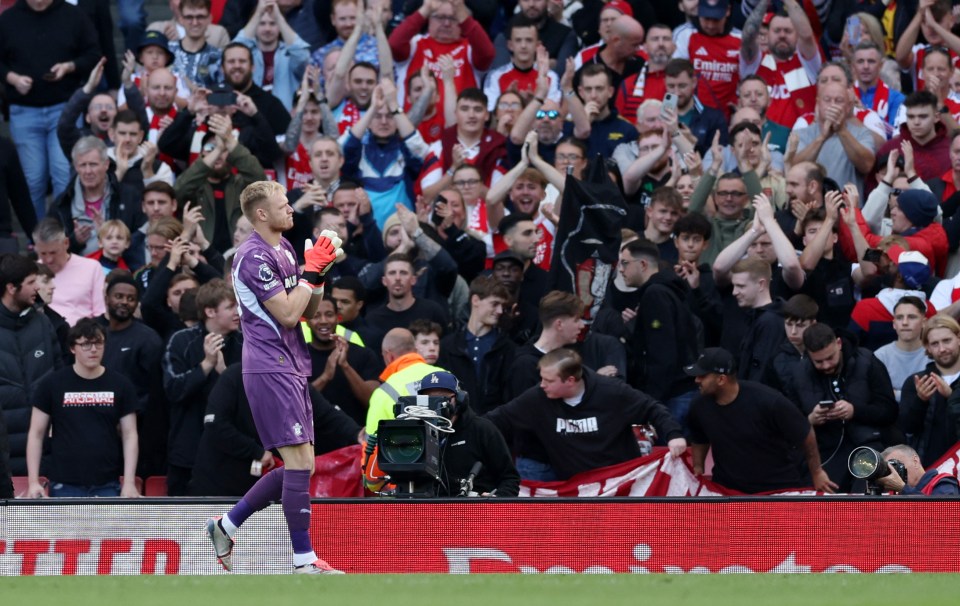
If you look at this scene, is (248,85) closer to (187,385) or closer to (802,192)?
(187,385)

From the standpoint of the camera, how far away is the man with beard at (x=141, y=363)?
1179cm

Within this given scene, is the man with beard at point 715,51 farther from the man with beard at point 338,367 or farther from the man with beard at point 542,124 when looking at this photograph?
the man with beard at point 338,367

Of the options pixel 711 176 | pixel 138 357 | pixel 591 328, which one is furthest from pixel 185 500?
pixel 711 176

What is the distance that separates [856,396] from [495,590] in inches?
179

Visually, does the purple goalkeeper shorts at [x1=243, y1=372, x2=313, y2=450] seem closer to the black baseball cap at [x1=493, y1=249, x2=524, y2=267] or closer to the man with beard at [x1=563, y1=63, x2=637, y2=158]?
the black baseball cap at [x1=493, y1=249, x2=524, y2=267]

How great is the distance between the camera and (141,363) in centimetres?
1182

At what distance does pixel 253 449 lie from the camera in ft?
35.1

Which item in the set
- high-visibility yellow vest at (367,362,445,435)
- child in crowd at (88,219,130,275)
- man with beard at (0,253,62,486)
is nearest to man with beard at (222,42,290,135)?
child in crowd at (88,219,130,275)

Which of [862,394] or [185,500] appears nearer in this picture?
[185,500]

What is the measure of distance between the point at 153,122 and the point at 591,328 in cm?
512

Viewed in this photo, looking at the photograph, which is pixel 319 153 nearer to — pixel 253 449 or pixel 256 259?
pixel 253 449

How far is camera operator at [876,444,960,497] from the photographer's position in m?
9.41

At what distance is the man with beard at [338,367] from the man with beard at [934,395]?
3.59 meters

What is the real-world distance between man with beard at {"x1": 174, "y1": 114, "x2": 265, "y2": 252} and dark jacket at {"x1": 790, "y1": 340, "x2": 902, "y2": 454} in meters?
4.89
